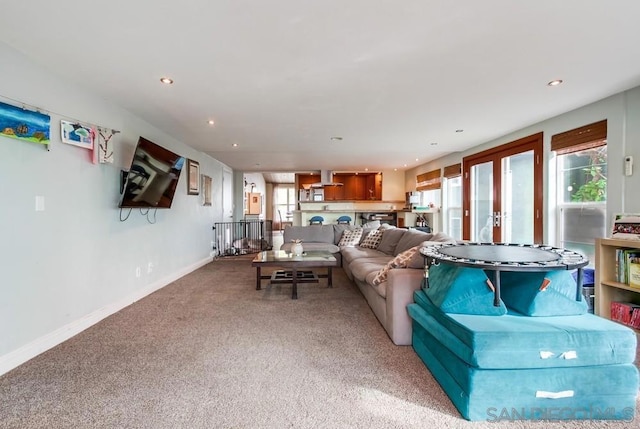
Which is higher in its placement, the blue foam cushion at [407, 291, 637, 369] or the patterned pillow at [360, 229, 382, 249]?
the patterned pillow at [360, 229, 382, 249]

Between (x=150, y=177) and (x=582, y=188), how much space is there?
5013mm

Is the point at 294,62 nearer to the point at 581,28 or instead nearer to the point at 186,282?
the point at 581,28

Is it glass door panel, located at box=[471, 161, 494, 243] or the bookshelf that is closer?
the bookshelf

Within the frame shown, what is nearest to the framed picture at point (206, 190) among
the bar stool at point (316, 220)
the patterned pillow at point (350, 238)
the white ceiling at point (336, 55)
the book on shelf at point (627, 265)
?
the white ceiling at point (336, 55)

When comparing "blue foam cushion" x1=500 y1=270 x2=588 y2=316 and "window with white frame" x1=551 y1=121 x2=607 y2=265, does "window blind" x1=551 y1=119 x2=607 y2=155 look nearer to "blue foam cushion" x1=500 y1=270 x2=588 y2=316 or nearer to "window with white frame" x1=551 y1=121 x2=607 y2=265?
"window with white frame" x1=551 y1=121 x2=607 y2=265

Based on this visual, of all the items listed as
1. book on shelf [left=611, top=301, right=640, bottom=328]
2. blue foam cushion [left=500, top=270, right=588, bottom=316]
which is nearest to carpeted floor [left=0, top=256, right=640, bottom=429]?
blue foam cushion [left=500, top=270, right=588, bottom=316]

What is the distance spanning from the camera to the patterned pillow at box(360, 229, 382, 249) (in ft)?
16.6

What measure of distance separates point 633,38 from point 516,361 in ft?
7.43

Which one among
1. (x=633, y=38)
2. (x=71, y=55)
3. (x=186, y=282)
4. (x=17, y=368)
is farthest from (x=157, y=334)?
(x=633, y=38)

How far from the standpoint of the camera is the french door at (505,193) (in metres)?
4.10

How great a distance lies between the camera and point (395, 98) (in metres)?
3.07

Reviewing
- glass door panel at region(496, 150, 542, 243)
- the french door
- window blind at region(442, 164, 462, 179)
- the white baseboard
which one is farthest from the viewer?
window blind at region(442, 164, 462, 179)

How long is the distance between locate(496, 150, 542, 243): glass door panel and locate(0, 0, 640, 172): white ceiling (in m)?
0.73

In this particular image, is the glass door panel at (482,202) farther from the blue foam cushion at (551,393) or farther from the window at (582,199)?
the blue foam cushion at (551,393)
